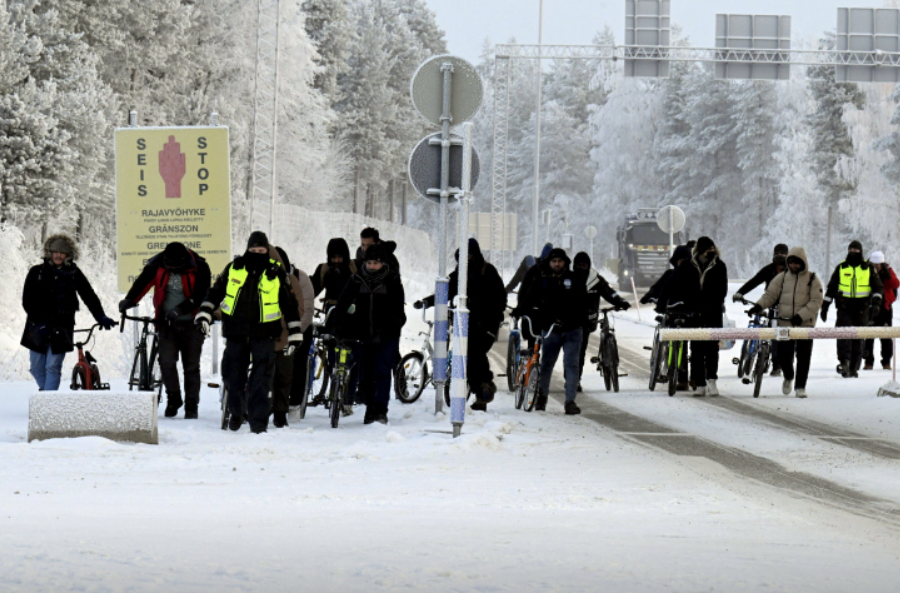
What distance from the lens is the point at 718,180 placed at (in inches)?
3425

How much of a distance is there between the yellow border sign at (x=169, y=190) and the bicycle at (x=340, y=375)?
3537 millimetres

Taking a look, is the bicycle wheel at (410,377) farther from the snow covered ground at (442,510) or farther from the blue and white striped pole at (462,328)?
the blue and white striped pole at (462,328)

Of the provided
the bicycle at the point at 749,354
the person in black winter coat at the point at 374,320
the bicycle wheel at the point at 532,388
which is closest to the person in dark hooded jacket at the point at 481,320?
the bicycle wheel at the point at 532,388

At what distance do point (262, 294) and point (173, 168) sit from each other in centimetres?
470

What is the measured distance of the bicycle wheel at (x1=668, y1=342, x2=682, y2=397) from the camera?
52.4ft

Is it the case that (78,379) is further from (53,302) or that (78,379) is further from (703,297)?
(703,297)

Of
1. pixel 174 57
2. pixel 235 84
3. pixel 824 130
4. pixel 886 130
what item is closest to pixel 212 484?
pixel 174 57

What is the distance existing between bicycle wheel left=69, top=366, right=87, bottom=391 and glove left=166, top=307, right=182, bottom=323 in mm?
1087

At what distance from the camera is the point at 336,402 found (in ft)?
38.8

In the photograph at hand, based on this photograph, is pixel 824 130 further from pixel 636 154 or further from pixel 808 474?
pixel 808 474

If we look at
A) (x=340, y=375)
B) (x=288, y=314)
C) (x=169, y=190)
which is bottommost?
(x=340, y=375)

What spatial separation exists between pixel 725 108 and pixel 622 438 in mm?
78847

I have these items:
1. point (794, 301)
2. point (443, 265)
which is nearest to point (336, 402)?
point (443, 265)

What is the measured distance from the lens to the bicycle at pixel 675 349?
1599 centimetres
